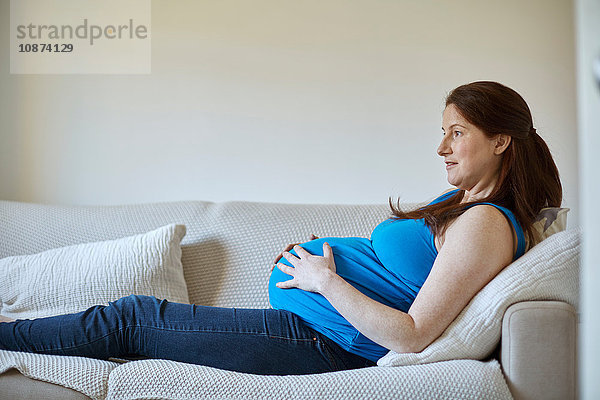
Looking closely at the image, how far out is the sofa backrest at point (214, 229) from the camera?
193 cm

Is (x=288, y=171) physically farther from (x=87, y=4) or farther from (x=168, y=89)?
(x=87, y=4)

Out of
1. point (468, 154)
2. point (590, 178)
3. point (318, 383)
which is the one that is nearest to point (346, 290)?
point (318, 383)

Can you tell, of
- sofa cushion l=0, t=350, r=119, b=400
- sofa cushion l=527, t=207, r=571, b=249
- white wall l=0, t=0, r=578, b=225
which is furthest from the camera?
white wall l=0, t=0, r=578, b=225

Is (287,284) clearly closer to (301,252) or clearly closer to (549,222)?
(301,252)

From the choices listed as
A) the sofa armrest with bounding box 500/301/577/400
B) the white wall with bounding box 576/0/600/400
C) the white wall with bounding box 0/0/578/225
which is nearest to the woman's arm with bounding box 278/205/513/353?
the sofa armrest with bounding box 500/301/577/400

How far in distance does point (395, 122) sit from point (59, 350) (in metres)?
1.48

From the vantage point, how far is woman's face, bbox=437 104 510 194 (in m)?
1.48

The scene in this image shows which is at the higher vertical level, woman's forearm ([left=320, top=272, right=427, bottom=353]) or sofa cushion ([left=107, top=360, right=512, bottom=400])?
woman's forearm ([left=320, top=272, right=427, bottom=353])

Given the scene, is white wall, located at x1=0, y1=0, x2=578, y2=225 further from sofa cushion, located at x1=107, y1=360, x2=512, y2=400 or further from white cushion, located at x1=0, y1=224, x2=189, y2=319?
sofa cushion, located at x1=107, y1=360, x2=512, y2=400

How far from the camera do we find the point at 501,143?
58.2 inches

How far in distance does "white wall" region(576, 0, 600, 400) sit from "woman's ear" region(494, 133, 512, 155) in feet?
3.76

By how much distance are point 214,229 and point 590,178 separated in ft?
5.63

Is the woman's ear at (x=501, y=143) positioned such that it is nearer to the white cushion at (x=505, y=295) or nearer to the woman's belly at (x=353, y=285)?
the white cushion at (x=505, y=295)

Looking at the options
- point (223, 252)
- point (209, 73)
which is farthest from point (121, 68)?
point (223, 252)
